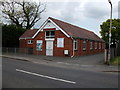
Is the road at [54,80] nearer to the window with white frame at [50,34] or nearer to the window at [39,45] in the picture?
the window with white frame at [50,34]

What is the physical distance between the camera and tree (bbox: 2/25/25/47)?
26641mm

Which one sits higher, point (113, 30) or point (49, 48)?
point (113, 30)

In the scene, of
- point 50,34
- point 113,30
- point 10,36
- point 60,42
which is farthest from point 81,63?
point 113,30

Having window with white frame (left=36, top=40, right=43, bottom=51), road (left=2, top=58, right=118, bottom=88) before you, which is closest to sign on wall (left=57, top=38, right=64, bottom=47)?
window with white frame (left=36, top=40, right=43, bottom=51)

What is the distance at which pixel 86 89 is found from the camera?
224 inches

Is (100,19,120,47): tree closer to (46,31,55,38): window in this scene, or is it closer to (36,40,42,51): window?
(46,31,55,38): window

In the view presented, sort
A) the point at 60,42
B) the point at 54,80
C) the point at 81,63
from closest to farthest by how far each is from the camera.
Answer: the point at 54,80
the point at 81,63
the point at 60,42

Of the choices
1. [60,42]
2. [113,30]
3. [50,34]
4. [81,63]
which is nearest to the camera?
[81,63]

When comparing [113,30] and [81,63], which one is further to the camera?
[113,30]

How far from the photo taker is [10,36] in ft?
89.5

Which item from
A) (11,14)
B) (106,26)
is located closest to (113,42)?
(106,26)

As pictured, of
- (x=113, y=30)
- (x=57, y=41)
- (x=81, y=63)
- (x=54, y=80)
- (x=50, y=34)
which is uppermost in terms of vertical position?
(x=113, y=30)

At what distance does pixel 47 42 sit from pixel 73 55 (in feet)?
16.2

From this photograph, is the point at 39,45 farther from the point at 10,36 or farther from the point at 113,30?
the point at 113,30
